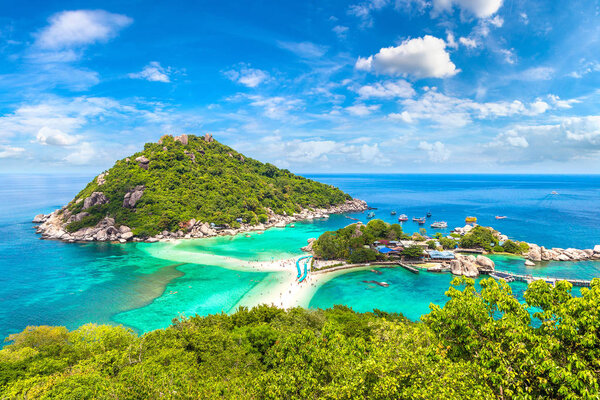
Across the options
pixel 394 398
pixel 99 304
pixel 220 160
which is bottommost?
pixel 99 304

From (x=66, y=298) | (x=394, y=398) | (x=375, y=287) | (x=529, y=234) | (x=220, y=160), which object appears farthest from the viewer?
(x=220, y=160)

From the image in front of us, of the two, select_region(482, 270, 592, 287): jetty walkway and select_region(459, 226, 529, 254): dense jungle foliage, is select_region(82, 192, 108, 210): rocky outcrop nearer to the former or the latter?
select_region(459, 226, 529, 254): dense jungle foliage

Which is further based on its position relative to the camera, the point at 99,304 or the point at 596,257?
the point at 596,257

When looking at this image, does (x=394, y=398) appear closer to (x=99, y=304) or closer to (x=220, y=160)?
(x=99, y=304)

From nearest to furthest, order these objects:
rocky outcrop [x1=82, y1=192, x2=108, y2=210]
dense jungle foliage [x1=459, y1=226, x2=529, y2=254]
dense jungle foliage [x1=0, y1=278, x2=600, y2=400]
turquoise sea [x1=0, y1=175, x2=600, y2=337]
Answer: dense jungle foliage [x1=0, y1=278, x2=600, y2=400], turquoise sea [x1=0, y1=175, x2=600, y2=337], dense jungle foliage [x1=459, y1=226, x2=529, y2=254], rocky outcrop [x1=82, y1=192, x2=108, y2=210]

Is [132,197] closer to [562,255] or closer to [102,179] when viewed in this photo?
[102,179]

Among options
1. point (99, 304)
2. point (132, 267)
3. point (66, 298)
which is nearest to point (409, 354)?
point (99, 304)

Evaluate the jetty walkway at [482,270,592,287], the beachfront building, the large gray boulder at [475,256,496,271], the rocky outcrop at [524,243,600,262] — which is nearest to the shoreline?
the beachfront building
